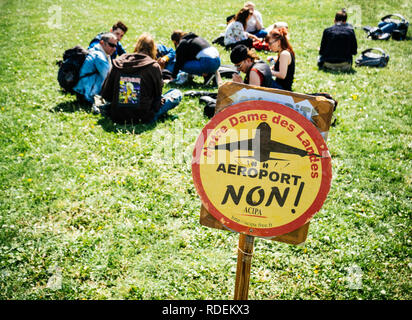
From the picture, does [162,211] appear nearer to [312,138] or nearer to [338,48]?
[312,138]

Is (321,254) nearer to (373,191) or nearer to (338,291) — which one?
(338,291)

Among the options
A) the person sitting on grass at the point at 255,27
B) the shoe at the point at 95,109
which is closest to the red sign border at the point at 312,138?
the shoe at the point at 95,109

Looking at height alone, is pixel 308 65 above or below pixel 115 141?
above

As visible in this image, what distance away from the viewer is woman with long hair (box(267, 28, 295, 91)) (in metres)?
5.89

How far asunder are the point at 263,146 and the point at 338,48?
796cm

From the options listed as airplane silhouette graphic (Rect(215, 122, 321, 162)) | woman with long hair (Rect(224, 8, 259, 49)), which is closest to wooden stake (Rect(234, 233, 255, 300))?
airplane silhouette graphic (Rect(215, 122, 321, 162))

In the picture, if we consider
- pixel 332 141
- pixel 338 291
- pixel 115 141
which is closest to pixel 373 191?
pixel 332 141

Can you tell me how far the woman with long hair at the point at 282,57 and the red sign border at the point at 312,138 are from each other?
4206mm

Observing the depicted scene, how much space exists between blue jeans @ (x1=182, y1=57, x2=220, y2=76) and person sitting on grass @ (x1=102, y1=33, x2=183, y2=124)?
5.35 ft

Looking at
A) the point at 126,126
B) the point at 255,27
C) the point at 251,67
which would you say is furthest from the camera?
the point at 255,27

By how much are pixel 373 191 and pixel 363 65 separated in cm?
584

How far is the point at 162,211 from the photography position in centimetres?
416

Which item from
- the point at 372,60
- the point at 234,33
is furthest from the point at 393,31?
the point at 234,33
